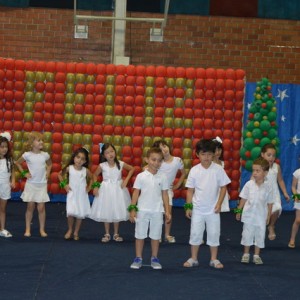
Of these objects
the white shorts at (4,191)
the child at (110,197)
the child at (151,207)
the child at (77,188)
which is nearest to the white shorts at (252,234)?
the child at (151,207)

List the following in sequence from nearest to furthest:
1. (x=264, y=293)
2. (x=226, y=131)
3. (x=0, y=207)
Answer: (x=264, y=293) → (x=0, y=207) → (x=226, y=131)

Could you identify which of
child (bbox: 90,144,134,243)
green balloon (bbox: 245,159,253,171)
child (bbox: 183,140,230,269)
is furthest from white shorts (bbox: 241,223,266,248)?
green balloon (bbox: 245,159,253,171)

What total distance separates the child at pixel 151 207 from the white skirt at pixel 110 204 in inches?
58.2

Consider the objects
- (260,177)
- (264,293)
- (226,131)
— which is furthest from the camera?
(226,131)

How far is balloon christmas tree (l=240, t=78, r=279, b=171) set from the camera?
481 inches

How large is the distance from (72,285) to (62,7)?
28.9ft

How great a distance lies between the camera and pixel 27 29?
14.7m

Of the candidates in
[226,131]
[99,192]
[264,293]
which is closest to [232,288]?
[264,293]

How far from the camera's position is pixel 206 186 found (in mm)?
→ 8086

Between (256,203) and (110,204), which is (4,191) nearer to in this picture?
(110,204)

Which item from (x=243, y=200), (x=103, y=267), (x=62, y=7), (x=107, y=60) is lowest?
(x=103, y=267)

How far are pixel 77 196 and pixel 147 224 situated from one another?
1867mm

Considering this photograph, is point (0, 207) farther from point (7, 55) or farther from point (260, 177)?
point (7, 55)

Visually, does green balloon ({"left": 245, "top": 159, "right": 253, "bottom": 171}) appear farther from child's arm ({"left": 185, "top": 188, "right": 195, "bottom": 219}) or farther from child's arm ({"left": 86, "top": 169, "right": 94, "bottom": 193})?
child's arm ({"left": 185, "top": 188, "right": 195, "bottom": 219})
